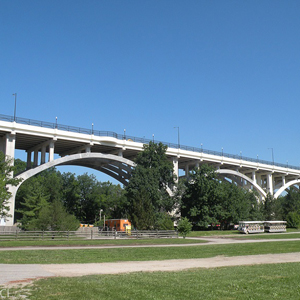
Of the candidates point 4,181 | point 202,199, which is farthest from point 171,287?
point 202,199

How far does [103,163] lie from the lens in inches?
2596

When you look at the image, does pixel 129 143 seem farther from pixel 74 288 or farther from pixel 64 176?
pixel 74 288

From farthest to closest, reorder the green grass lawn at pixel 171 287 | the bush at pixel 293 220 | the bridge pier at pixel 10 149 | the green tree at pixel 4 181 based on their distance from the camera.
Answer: the bush at pixel 293 220
the bridge pier at pixel 10 149
the green tree at pixel 4 181
the green grass lawn at pixel 171 287

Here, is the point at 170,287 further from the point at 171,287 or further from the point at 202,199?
the point at 202,199

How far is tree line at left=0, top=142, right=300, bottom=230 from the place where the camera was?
147ft

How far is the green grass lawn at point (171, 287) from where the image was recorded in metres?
8.85

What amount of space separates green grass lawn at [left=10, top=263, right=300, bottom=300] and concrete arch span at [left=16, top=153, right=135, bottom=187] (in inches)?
1677

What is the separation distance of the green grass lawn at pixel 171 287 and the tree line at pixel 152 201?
2862 centimetres

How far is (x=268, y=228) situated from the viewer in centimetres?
6094

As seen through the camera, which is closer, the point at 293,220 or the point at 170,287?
the point at 170,287

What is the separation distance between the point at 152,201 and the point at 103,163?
47.9 feet

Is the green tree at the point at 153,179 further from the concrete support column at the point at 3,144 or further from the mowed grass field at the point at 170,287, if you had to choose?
the mowed grass field at the point at 170,287

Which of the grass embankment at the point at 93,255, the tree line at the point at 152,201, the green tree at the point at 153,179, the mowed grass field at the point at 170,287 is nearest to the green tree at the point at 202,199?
the tree line at the point at 152,201

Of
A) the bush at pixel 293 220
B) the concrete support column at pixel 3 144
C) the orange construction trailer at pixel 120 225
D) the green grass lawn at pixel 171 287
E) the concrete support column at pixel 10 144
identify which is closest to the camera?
the green grass lawn at pixel 171 287
